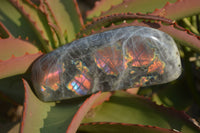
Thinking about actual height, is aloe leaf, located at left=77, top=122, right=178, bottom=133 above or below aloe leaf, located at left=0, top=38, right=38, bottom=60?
below

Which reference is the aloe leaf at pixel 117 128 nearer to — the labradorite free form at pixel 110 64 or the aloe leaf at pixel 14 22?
the labradorite free form at pixel 110 64

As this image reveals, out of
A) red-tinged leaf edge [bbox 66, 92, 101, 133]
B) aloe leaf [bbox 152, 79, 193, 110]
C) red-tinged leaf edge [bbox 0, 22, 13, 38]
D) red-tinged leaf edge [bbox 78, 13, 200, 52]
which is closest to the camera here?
red-tinged leaf edge [bbox 66, 92, 101, 133]

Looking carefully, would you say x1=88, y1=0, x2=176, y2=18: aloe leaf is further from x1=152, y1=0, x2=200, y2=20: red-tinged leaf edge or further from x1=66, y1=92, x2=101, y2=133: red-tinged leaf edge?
x1=66, y1=92, x2=101, y2=133: red-tinged leaf edge

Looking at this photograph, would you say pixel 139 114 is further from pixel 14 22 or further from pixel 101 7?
pixel 14 22

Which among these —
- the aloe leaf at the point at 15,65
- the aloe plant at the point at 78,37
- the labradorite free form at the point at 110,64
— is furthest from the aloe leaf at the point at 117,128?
the aloe leaf at the point at 15,65

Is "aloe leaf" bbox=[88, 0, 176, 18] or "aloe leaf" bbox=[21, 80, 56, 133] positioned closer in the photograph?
"aloe leaf" bbox=[21, 80, 56, 133]

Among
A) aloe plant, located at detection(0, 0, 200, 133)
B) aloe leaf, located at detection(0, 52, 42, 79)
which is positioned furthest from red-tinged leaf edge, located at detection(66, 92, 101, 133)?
aloe leaf, located at detection(0, 52, 42, 79)

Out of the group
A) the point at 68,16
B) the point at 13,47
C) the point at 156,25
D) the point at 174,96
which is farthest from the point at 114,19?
the point at 174,96

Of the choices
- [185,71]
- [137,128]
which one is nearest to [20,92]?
[137,128]

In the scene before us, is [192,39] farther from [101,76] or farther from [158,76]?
[101,76]
